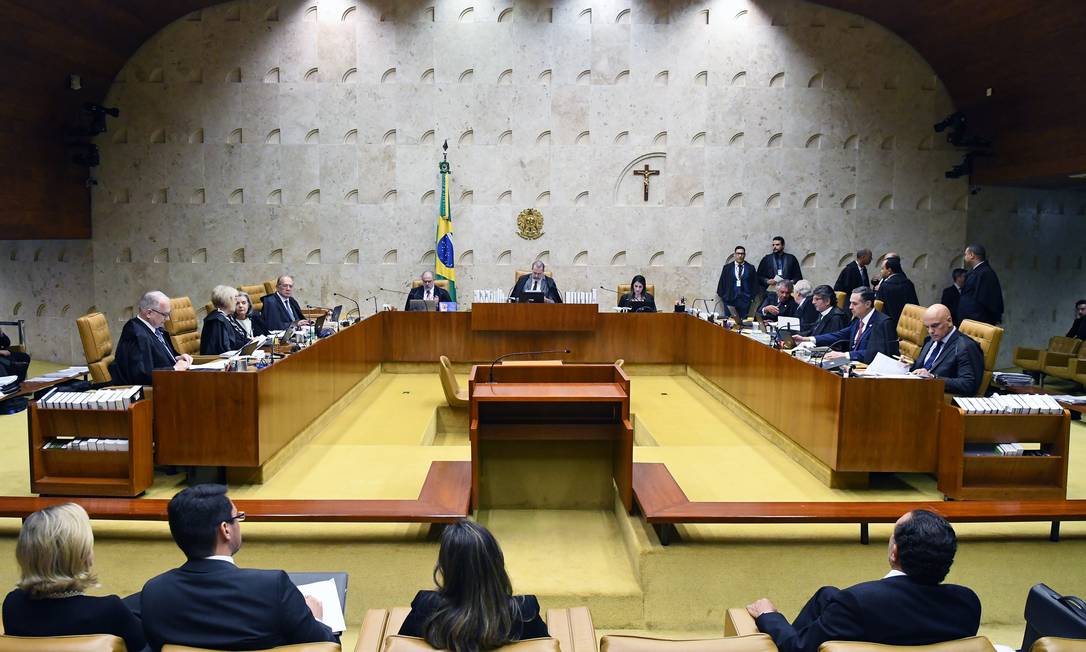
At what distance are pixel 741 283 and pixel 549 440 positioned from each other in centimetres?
642

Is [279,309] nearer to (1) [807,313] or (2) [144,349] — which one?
(2) [144,349]

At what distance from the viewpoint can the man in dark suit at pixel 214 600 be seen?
2066 millimetres

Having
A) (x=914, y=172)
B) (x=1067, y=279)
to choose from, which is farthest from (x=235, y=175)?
(x=1067, y=279)

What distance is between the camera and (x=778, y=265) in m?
10.5

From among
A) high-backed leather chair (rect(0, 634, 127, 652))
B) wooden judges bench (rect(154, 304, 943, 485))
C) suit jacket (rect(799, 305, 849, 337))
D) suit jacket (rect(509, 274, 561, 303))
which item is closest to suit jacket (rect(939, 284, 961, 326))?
wooden judges bench (rect(154, 304, 943, 485))

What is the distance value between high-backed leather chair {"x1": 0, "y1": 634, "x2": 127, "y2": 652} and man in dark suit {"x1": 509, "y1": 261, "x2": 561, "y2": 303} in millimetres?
7080

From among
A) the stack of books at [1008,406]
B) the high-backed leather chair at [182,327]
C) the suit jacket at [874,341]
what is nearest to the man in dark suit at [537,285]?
the high-backed leather chair at [182,327]

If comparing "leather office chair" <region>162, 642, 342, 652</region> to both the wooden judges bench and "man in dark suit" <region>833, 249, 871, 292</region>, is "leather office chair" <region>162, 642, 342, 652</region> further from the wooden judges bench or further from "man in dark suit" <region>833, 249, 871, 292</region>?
"man in dark suit" <region>833, 249, 871, 292</region>

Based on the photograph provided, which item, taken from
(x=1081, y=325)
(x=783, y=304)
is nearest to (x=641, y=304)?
(x=783, y=304)

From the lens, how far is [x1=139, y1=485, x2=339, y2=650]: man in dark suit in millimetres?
2066

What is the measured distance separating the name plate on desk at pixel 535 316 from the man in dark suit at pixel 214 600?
21.0 feet

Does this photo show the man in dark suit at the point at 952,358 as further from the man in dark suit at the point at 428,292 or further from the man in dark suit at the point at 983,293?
the man in dark suit at the point at 428,292

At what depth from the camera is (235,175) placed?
10.6 metres

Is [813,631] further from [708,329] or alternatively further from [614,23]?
[614,23]
